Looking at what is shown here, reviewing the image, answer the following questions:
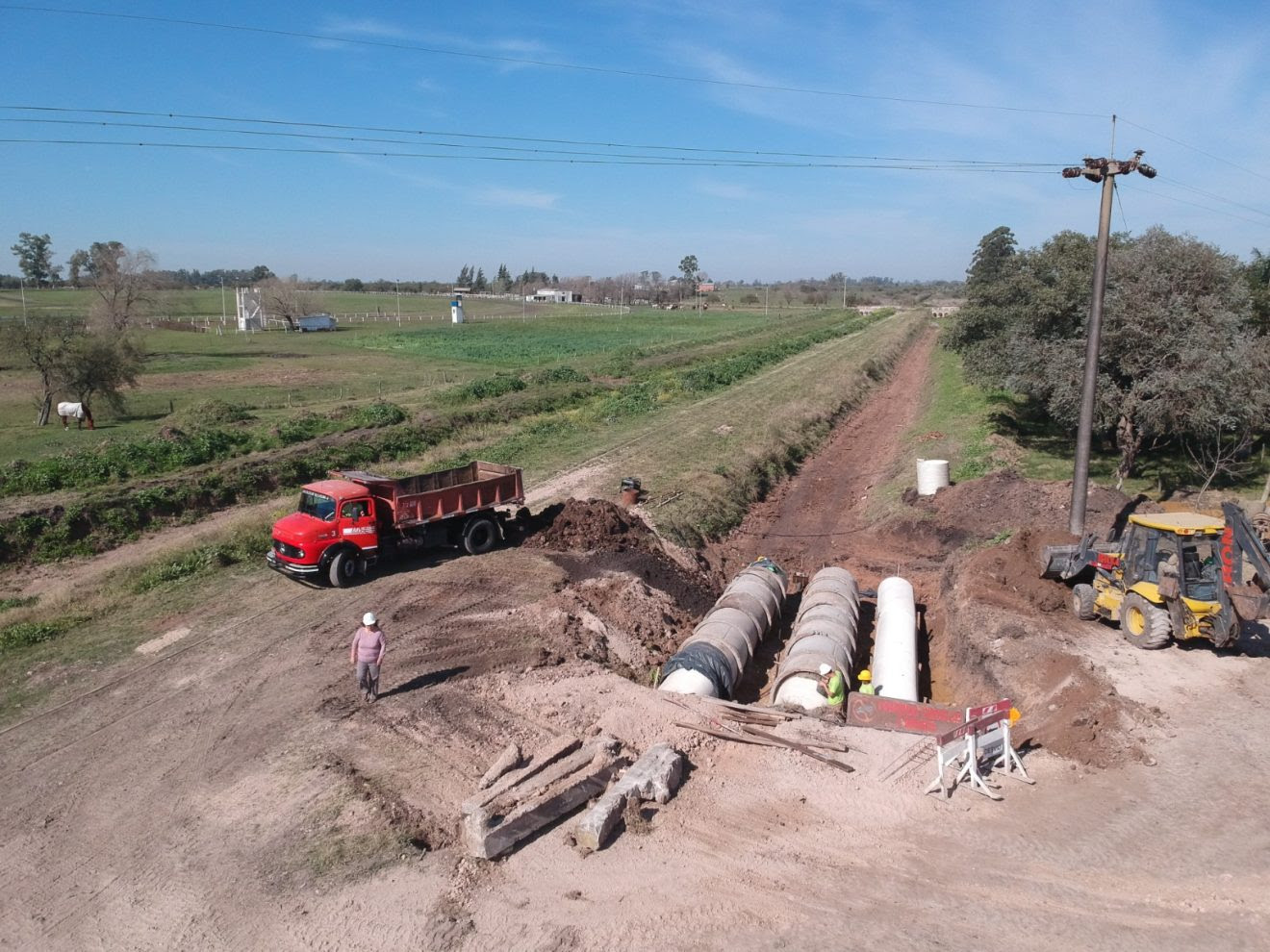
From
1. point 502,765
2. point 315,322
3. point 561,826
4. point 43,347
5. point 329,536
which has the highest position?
point 315,322

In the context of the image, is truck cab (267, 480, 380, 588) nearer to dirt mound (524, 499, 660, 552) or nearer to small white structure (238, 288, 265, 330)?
dirt mound (524, 499, 660, 552)

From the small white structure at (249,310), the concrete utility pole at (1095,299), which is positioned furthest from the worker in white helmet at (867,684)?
the small white structure at (249,310)

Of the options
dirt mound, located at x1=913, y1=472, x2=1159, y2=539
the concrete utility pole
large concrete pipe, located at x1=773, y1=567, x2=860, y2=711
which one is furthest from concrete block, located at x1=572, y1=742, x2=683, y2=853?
dirt mound, located at x1=913, y1=472, x2=1159, y2=539

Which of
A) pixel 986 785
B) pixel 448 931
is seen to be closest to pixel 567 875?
pixel 448 931

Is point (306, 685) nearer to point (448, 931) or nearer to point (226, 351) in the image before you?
point (448, 931)

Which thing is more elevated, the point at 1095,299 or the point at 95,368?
the point at 1095,299

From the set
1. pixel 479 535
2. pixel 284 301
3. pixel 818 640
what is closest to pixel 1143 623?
pixel 818 640

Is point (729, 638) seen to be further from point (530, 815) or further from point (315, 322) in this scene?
point (315, 322)

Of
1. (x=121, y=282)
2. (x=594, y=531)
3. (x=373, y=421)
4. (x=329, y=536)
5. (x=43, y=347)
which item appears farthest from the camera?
(x=121, y=282)
